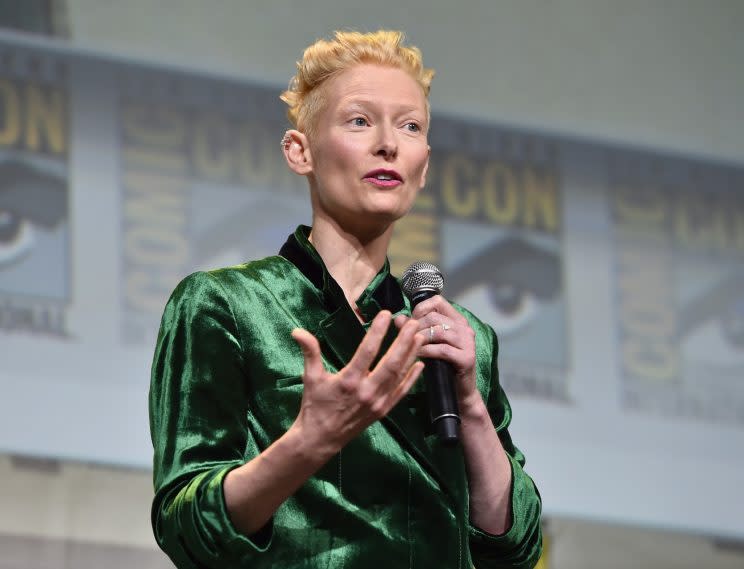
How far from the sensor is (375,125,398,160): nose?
1688mm

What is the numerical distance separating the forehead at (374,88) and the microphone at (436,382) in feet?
0.80

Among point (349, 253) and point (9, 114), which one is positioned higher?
point (9, 114)

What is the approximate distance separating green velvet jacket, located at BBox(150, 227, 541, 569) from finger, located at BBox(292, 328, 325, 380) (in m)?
0.20

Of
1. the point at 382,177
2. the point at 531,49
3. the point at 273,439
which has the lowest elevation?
the point at 273,439

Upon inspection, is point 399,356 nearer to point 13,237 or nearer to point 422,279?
point 422,279

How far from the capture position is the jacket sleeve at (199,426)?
1.44m

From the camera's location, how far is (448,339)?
5.02ft

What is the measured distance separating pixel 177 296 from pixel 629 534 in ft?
9.85

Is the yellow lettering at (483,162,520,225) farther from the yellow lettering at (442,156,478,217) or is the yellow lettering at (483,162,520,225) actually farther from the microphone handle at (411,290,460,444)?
the microphone handle at (411,290,460,444)

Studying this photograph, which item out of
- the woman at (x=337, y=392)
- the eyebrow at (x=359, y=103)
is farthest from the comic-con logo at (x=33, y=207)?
the eyebrow at (x=359, y=103)

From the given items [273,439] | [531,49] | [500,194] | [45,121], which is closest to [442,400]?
[273,439]

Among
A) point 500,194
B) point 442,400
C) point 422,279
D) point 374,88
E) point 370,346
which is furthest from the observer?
point 500,194

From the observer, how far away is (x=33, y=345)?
12.0ft

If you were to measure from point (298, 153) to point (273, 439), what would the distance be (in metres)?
0.44
